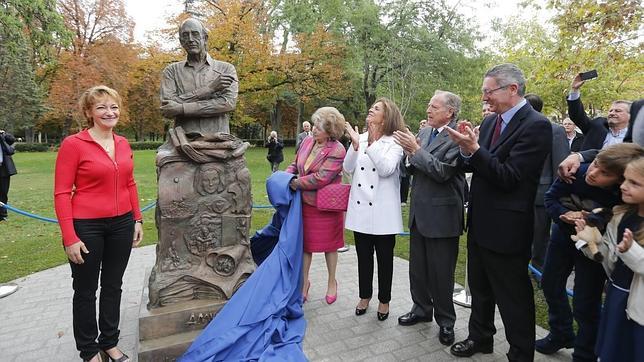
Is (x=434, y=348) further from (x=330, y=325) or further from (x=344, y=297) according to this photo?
(x=344, y=297)

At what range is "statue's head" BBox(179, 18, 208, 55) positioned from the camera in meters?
3.43

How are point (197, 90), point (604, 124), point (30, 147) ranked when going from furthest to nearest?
point (30, 147)
point (604, 124)
point (197, 90)

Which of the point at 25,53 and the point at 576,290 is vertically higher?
the point at 25,53

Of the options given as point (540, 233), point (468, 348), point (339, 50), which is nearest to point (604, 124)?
point (540, 233)

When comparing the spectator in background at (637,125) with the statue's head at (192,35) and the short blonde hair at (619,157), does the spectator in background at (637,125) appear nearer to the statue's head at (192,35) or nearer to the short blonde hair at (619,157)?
the short blonde hair at (619,157)

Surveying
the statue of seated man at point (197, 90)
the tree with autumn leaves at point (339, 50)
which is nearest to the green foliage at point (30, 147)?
the tree with autumn leaves at point (339, 50)

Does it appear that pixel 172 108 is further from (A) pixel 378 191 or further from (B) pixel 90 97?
(A) pixel 378 191

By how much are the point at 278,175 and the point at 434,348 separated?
2227mm

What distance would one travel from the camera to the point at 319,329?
11.6 feet

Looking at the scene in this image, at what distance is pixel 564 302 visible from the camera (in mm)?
3066

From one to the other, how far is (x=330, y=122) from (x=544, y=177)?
8.81 ft

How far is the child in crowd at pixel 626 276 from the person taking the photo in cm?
201

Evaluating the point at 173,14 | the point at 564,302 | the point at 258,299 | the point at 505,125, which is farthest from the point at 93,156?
the point at 173,14

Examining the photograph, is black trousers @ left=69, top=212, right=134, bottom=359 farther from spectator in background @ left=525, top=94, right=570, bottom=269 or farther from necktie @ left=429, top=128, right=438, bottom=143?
spectator in background @ left=525, top=94, right=570, bottom=269
